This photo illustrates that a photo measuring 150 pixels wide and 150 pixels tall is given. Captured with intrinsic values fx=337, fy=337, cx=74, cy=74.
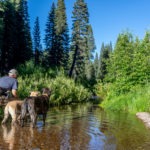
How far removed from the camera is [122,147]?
9.00 m

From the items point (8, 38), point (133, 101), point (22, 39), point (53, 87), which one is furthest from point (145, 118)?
point (22, 39)

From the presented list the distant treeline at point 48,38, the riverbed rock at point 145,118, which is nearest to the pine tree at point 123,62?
the riverbed rock at point 145,118

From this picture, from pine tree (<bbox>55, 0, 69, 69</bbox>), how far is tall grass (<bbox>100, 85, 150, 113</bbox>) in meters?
34.6

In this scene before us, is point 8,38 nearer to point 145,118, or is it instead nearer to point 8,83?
point 145,118

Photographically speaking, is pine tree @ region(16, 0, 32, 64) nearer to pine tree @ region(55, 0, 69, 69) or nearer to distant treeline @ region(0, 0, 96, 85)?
distant treeline @ region(0, 0, 96, 85)

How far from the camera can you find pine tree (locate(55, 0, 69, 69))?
191ft

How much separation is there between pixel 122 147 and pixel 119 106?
12.9 metres

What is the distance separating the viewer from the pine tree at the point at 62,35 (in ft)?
191

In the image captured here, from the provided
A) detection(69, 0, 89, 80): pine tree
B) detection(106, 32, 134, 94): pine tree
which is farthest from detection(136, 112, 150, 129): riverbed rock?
detection(69, 0, 89, 80): pine tree

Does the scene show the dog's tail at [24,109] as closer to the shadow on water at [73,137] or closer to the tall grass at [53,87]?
the shadow on water at [73,137]

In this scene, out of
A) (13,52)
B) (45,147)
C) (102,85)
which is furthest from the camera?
(13,52)

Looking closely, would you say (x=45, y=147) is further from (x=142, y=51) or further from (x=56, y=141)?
(x=142, y=51)

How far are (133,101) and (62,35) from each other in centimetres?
4032

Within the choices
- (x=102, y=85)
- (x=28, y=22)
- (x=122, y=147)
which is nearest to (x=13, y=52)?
(x=28, y=22)
